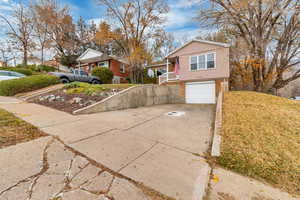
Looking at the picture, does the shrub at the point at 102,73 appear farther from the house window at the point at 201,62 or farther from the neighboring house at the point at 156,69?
the house window at the point at 201,62

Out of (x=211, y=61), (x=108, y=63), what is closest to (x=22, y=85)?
(x=108, y=63)

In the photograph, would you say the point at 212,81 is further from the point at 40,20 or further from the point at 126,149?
the point at 40,20

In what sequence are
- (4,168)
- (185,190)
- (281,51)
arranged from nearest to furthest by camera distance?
(185,190) < (4,168) < (281,51)

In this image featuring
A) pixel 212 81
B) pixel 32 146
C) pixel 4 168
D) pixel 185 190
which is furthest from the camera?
pixel 212 81

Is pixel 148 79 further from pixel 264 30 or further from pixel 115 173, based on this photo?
pixel 115 173

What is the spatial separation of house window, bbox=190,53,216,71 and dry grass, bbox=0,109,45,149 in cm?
1135

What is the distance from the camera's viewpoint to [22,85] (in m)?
8.55

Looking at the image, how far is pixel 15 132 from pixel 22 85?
8.44 meters

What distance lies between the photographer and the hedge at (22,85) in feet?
27.3

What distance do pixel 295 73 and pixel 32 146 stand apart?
691 inches

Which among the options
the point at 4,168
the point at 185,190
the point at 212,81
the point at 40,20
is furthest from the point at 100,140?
the point at 40,20

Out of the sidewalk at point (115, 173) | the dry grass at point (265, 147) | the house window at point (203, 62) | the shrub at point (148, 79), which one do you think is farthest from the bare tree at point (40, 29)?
the dry grass at point (265, 147)

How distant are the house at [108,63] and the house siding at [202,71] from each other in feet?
30.8

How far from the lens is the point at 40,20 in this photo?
61.6ft
